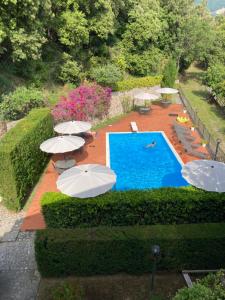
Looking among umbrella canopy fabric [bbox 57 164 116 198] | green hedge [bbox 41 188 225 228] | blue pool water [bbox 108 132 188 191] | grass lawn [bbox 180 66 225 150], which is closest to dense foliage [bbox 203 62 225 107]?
grass lawn [bbox 180 66 225 150]

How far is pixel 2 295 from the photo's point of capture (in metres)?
10.4

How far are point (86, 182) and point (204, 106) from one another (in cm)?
2839

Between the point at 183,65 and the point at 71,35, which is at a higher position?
the point at 71,35

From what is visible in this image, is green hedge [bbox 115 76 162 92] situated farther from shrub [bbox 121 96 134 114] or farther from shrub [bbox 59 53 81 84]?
shrub [bbox 59 53 81 84]

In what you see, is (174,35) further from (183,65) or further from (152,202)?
(152,202)

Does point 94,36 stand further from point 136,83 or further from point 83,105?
point 83,105

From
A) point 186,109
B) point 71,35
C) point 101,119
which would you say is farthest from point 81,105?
point 186,109

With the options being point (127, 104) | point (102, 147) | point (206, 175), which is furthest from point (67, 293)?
point (127, 104)

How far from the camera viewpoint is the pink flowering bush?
2301 centimetres

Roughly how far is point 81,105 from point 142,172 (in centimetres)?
836

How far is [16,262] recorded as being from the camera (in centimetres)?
1189

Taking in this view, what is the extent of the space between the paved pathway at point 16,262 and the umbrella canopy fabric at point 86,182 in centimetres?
312

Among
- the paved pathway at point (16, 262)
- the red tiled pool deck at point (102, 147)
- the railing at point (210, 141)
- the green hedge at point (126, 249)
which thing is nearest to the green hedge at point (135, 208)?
the green hedge at point (126, 249)

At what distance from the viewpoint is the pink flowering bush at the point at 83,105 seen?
23006mm
